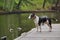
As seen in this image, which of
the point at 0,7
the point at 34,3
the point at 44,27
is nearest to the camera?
the point at 44,27

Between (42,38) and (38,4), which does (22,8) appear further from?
(42,38)

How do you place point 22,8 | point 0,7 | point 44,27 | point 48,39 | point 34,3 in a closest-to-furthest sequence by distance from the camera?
point 48,39, point 44,27, point 0,7, point 22,8, point 34,3

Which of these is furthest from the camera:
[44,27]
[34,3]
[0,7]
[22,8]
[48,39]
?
[34,3]

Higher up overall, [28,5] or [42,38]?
[42,38]

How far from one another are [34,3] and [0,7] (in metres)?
7.64

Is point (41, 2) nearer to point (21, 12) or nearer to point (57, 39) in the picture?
point (21, 12)

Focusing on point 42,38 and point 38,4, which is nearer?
point 42,38

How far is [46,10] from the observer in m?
39.8

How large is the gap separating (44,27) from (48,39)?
4090mm

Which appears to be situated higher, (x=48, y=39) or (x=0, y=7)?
(x=48, y=39)

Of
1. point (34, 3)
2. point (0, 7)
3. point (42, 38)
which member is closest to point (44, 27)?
point (42, 38)

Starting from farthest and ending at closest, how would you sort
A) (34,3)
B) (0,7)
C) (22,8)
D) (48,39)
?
(34,3), (22,8), (0,7), (48,39)

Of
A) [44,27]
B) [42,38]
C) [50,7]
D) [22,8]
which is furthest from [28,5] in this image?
[42,38]

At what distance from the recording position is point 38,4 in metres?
42.1
